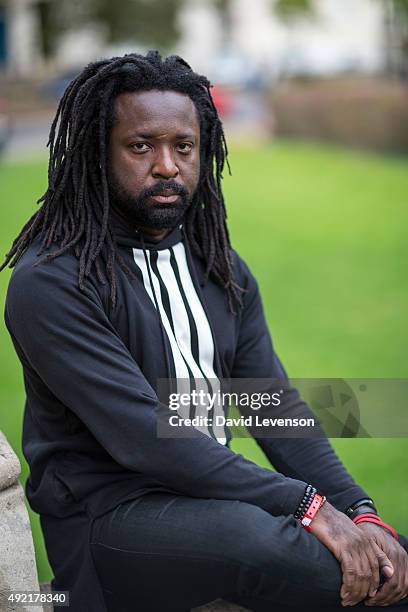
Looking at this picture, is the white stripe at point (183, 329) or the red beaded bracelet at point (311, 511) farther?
the white stripe at point (183, 329)

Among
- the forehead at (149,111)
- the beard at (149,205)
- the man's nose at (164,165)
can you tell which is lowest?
the beard at (149,205)

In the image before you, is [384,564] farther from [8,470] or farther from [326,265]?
[326,265]

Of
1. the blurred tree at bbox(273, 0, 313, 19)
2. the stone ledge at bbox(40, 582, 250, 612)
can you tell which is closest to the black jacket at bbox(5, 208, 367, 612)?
the stone ledge at bbox(40, 582, 250, 612)

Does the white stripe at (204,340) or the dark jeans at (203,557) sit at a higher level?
the white stripe at (204,340)

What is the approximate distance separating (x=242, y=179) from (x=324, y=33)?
37779 millimetres

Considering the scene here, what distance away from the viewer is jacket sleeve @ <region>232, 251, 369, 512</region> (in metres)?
2.70

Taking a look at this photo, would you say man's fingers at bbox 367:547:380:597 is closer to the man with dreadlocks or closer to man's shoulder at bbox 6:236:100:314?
the man with dreadlocks

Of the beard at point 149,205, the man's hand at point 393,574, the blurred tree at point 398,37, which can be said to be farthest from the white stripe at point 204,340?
the blurred tree at point 398,37

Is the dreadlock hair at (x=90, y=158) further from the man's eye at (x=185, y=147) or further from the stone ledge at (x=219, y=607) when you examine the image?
the stone ledge at (x=219, y=607)

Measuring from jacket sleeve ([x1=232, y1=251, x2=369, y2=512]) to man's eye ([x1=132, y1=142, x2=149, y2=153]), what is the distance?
22.7 inches

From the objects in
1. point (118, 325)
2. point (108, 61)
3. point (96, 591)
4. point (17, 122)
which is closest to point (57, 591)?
point (96, 591)

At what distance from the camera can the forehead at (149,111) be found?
2.52 m

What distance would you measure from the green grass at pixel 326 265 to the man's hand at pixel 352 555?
5.23 ft

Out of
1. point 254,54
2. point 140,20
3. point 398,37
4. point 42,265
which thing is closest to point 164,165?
point 42,265
